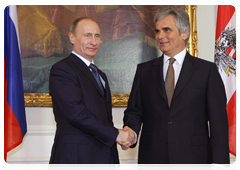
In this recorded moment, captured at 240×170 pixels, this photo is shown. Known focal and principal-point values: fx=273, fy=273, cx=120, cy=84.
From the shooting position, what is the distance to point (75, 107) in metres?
2.07

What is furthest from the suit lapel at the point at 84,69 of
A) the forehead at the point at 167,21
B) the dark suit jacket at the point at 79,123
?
the forehead at the point at 167,21

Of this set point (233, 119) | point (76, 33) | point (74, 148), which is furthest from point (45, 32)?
point (233, 119)

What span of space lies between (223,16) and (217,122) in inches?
69.7

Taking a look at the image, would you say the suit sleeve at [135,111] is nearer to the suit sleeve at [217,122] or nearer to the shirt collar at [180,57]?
the shirt collar at [180,57]

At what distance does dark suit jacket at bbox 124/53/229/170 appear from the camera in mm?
2188

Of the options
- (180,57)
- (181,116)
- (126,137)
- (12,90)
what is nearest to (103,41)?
(12,90)

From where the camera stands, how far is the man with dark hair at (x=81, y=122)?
2.07 metres

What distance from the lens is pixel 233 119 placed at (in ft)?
10.5

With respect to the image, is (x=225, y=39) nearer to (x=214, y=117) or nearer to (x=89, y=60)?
(x=214, y=117)

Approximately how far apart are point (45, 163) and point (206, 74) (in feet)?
7.88

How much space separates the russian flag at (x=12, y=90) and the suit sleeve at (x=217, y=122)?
6.67ft

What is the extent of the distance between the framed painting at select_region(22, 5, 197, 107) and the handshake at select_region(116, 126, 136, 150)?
1180 mm

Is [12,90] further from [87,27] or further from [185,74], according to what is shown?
[185,74]
